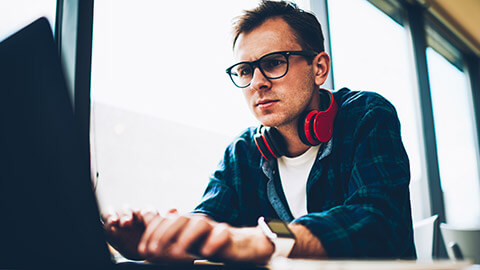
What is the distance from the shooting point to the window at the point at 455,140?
4.39 m

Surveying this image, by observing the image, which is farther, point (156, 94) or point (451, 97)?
point (451, 97)

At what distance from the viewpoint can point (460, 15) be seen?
15.4 feet

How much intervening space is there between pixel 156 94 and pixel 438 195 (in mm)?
3581

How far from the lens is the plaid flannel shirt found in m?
0.74

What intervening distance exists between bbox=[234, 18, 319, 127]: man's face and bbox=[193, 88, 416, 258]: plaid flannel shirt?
167 millimetres

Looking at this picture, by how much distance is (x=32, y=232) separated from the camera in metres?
0.42

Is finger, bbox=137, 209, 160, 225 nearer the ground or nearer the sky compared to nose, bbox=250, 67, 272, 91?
nearer the ground

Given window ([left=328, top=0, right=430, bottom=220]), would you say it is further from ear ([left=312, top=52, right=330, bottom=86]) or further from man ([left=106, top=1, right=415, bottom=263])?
man ([left=106, top=1, right=415, bottom=263])

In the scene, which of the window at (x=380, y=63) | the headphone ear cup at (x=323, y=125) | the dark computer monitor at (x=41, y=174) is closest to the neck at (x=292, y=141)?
the headphone ear cup at (x=323, y=125)

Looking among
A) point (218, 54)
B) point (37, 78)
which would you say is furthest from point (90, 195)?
point (218, 54)

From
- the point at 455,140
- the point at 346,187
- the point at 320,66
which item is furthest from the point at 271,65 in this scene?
the point at 455,140

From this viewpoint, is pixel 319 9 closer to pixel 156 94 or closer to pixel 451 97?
pixel 156 94

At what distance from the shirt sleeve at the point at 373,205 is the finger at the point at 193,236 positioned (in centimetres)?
A: 30

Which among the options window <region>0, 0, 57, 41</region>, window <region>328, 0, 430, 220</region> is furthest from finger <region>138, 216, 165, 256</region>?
window <region>328, 0, 430, 220</region>
